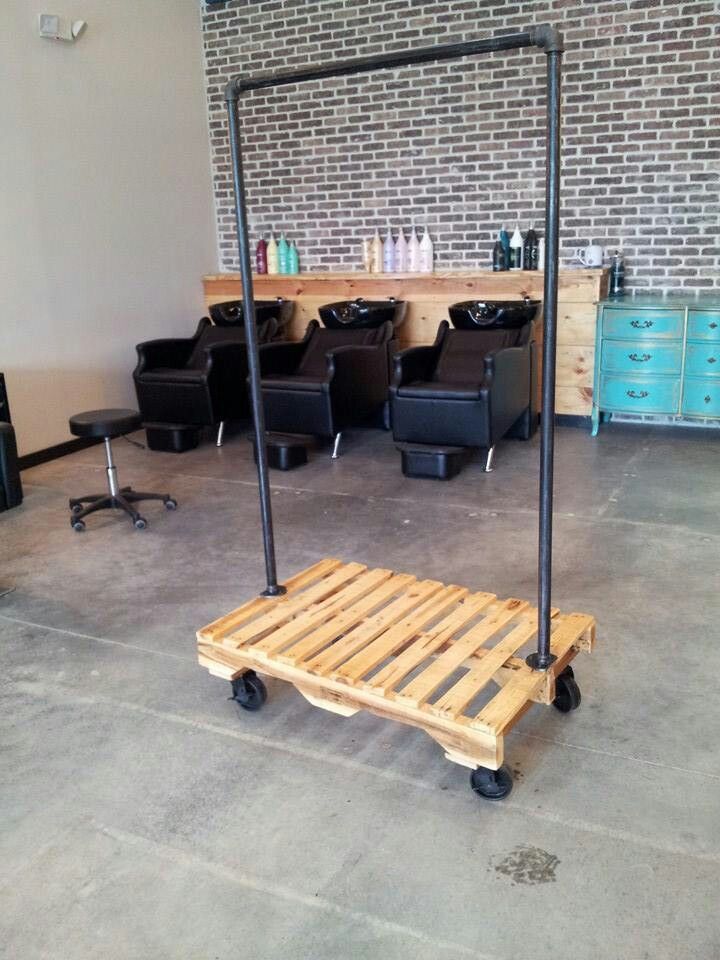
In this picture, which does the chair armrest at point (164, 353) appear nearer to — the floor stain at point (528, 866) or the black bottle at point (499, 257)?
the black bottle at point (499, 257)

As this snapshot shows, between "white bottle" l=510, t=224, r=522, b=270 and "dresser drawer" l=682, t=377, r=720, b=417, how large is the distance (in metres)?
1.36

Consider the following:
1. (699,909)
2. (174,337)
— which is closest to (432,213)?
(174,337)

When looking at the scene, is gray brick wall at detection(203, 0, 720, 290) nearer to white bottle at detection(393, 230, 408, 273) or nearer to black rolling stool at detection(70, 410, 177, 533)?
white bottle at detection(393, 230, 408, 273)

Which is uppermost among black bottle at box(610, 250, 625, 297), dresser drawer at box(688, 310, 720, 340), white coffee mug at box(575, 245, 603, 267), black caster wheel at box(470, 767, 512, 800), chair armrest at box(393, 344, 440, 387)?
white coffee mug at box(575, 245, 603, 267)

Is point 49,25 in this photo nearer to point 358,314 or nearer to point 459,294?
point 358,314

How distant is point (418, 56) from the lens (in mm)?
2000

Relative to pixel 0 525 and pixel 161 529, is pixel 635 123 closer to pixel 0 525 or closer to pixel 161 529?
pixel 161 529

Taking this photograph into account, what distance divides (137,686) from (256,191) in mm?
4769

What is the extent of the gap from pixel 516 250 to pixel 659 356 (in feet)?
3.98

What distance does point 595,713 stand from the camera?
7.94ft

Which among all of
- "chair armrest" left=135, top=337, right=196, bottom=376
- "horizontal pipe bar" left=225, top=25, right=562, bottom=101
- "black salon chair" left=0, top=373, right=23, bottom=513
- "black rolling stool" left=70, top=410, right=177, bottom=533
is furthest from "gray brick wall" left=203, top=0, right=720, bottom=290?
"horizontal pipe bar" left=225, top=25, right=562, bottom=101

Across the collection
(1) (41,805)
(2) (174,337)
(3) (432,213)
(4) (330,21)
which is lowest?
(1) (41,805)

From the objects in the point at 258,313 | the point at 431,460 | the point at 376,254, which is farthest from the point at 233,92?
the point at 376,254

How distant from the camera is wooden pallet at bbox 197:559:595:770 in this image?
2047mm
